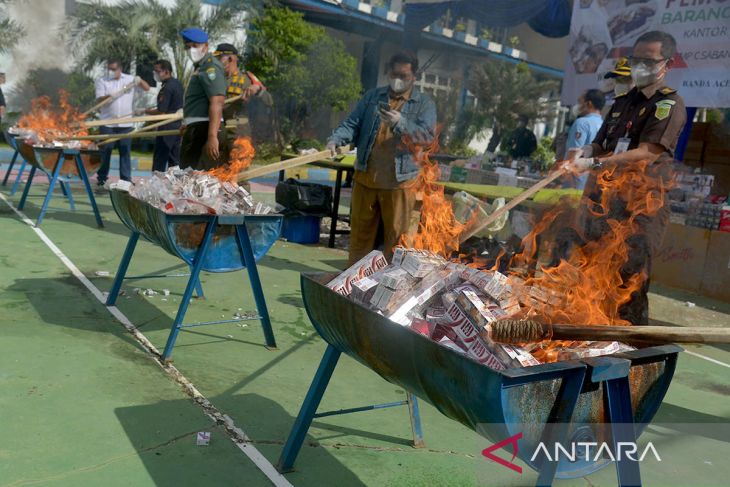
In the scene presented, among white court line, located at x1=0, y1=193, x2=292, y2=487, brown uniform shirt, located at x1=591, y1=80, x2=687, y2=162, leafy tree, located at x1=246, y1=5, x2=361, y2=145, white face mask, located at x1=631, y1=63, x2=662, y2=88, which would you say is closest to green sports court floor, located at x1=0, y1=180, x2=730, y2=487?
white court line, located at x1=0, y1=193, x2=292, y2=487

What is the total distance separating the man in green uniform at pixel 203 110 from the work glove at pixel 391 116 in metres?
2.07

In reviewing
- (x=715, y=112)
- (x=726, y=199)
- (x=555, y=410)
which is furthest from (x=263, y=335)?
(x=715, y=112)

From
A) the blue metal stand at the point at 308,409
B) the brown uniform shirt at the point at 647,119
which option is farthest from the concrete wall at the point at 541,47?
the blue metal stand at the point at 308,409

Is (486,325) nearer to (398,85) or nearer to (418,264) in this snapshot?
(418,264)

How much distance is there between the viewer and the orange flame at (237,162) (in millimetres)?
5809

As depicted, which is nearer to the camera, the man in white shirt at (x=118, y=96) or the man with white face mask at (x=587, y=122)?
the man with white face mask at (x=587, y=122)

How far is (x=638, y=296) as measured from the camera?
182 inches

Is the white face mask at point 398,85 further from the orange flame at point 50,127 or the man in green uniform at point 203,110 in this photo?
the orange flame at point 50,127

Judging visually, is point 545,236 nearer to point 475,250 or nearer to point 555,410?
point 475,250

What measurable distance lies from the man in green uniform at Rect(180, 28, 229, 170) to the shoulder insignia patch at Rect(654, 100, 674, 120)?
4.07 m

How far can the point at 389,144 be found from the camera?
5918mm

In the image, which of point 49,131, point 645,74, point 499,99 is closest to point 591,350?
point 645,74

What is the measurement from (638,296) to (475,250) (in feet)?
8.40

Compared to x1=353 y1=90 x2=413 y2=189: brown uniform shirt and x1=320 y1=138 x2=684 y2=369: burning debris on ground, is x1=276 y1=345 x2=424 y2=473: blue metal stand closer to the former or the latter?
x1=320 y1=138 x2=684 y2=369: burning debris on ground
